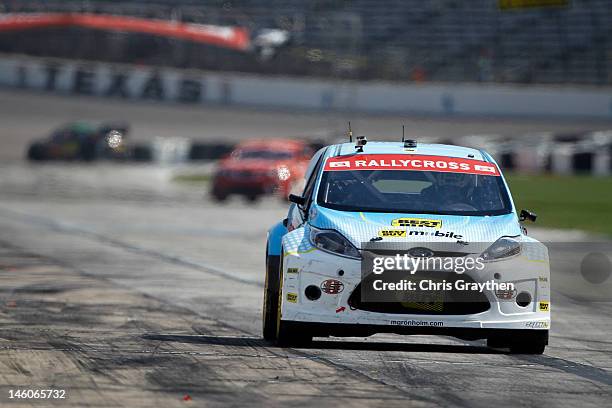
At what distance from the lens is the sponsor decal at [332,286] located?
7.65 metres

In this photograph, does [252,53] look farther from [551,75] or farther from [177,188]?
[177,188]

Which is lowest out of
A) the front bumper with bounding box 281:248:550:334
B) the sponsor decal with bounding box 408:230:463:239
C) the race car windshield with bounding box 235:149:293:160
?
the race car windshield with bounding box 235:149:293:160

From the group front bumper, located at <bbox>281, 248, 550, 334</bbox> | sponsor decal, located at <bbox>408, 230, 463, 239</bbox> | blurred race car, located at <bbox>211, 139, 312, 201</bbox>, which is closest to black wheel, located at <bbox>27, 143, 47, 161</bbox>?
blurred race car, located at <bbox>211, 139, 312, 201</bbox>

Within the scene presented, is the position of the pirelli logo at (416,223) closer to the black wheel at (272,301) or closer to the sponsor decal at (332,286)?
the sponsor decal at (332,286)

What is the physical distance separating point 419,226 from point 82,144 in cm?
3070

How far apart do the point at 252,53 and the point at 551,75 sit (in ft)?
31.4

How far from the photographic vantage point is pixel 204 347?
7949 millimetres

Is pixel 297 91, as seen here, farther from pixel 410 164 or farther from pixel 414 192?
pixel 414 192

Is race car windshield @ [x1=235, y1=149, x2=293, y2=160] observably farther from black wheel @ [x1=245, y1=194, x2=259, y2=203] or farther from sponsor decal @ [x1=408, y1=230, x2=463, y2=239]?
sponsor decal @ [x1=408, y1=230, x2=463, y2=239]

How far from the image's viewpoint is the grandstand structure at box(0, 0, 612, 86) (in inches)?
1646

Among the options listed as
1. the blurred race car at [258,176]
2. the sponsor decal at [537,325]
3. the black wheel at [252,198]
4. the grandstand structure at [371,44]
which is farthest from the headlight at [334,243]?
the grandstand structure at [371,44]

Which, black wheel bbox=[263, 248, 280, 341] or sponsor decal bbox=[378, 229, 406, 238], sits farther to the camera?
black wheel bbox=[263, 248, 280, 341]

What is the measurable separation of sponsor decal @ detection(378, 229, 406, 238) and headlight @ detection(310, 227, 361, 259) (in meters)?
0.20

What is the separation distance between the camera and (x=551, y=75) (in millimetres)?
42188
